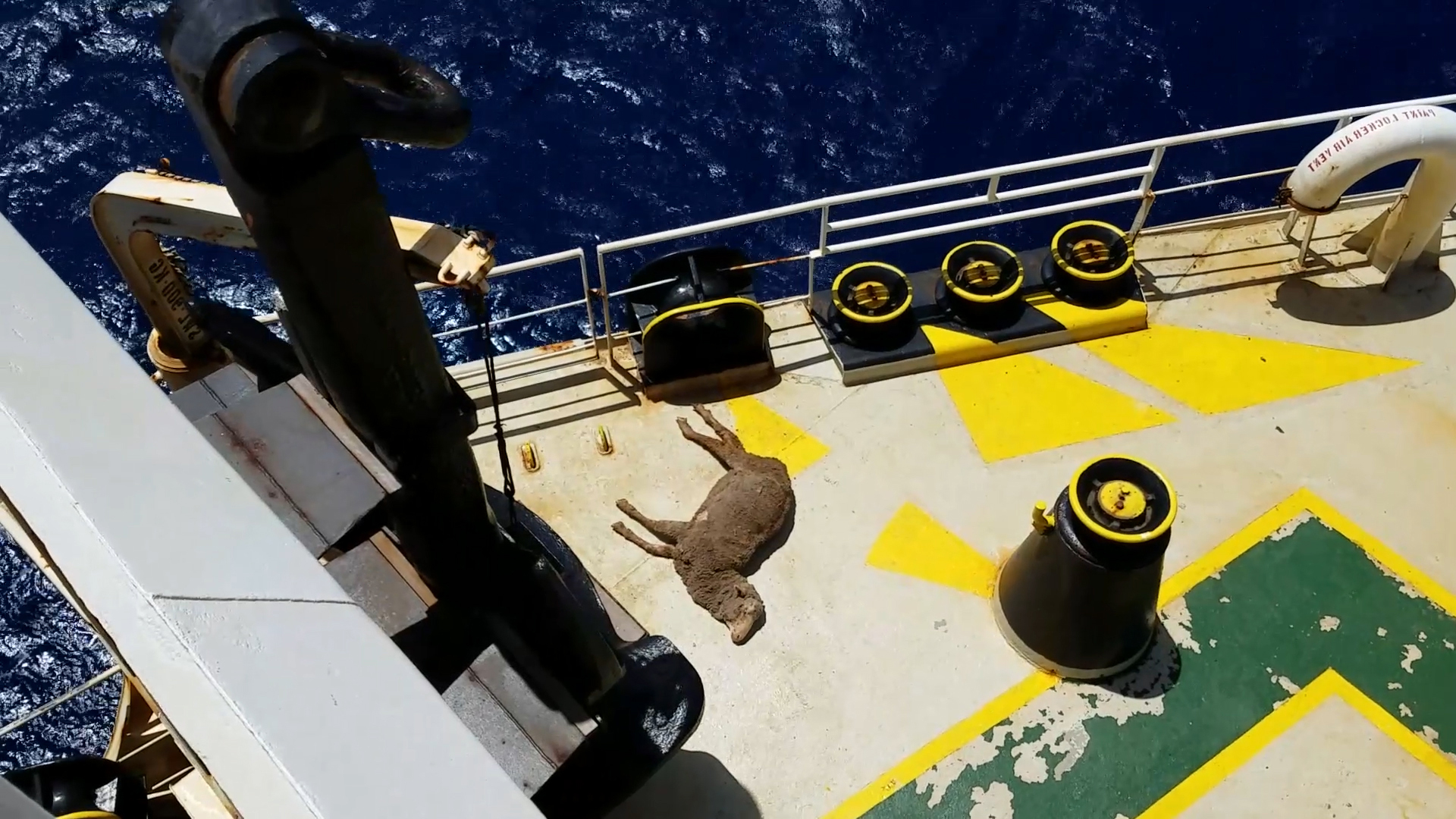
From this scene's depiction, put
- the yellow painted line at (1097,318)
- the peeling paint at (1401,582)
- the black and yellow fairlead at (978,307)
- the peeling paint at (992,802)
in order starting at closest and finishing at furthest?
the peeling paint at (992,802) → the peeling paint at (1401,582) → the black and yellow fairlead at (978,307) → the yellow painted line at (1097,318)

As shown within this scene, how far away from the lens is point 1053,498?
8398 mm

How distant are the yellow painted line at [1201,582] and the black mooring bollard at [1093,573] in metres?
0.35

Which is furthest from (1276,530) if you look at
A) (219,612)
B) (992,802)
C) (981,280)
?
(219,612)

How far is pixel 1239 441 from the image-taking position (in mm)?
8711

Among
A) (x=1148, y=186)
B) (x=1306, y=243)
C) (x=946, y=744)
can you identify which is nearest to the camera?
(x=946, y=744)

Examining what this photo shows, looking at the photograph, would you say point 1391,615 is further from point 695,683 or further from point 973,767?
point 695,683

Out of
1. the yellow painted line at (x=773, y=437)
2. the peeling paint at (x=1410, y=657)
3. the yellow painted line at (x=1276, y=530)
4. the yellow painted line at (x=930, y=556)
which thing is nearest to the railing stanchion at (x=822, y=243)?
the yellow painted line at (x=773, y=437)

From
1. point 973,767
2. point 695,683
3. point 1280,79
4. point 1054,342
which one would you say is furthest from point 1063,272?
point 1280,79

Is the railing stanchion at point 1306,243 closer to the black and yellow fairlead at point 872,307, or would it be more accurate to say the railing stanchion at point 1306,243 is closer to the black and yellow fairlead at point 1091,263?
the black and yellow fairlead at point 1091,263

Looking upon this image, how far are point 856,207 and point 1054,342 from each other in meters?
7.13

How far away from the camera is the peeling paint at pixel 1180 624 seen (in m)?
7.62

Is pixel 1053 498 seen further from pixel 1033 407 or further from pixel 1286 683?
pixel 1286 683

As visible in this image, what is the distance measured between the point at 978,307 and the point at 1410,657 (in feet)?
13.2

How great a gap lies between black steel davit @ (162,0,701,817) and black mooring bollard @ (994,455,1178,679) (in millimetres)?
2404
